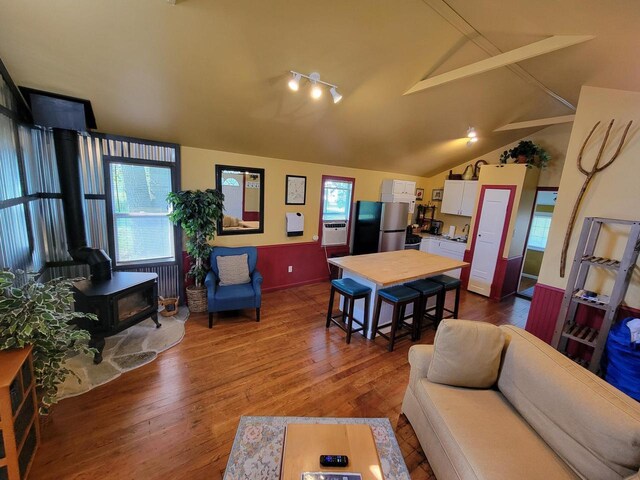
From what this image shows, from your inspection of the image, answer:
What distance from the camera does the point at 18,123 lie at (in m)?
2.31

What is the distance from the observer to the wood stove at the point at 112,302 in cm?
241

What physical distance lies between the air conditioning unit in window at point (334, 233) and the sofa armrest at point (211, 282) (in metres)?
2.09

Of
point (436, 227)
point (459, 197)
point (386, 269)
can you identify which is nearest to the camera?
point (386, 269)

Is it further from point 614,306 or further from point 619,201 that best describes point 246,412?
point 619,201

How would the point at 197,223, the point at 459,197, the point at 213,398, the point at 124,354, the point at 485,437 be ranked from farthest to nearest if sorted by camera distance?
the point at 459,197, the point at 197,223, the point at 124,354, the point at 213,398, the point at 485,437

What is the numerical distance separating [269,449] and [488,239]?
4602 mm

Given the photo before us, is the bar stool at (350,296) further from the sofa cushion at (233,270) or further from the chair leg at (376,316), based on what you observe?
the sofa cushion at (233,270)

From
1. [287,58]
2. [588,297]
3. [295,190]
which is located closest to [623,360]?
[588,297]

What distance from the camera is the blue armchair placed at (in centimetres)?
313

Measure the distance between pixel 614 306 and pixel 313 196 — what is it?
3.80m

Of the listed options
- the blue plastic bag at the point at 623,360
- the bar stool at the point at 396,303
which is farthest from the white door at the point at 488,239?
the bar stool at the point at 396,303

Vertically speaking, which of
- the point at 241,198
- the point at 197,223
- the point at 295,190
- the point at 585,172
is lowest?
the point at 197,223

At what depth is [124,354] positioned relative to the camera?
258cm

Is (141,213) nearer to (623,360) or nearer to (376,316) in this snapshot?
(376,316)
